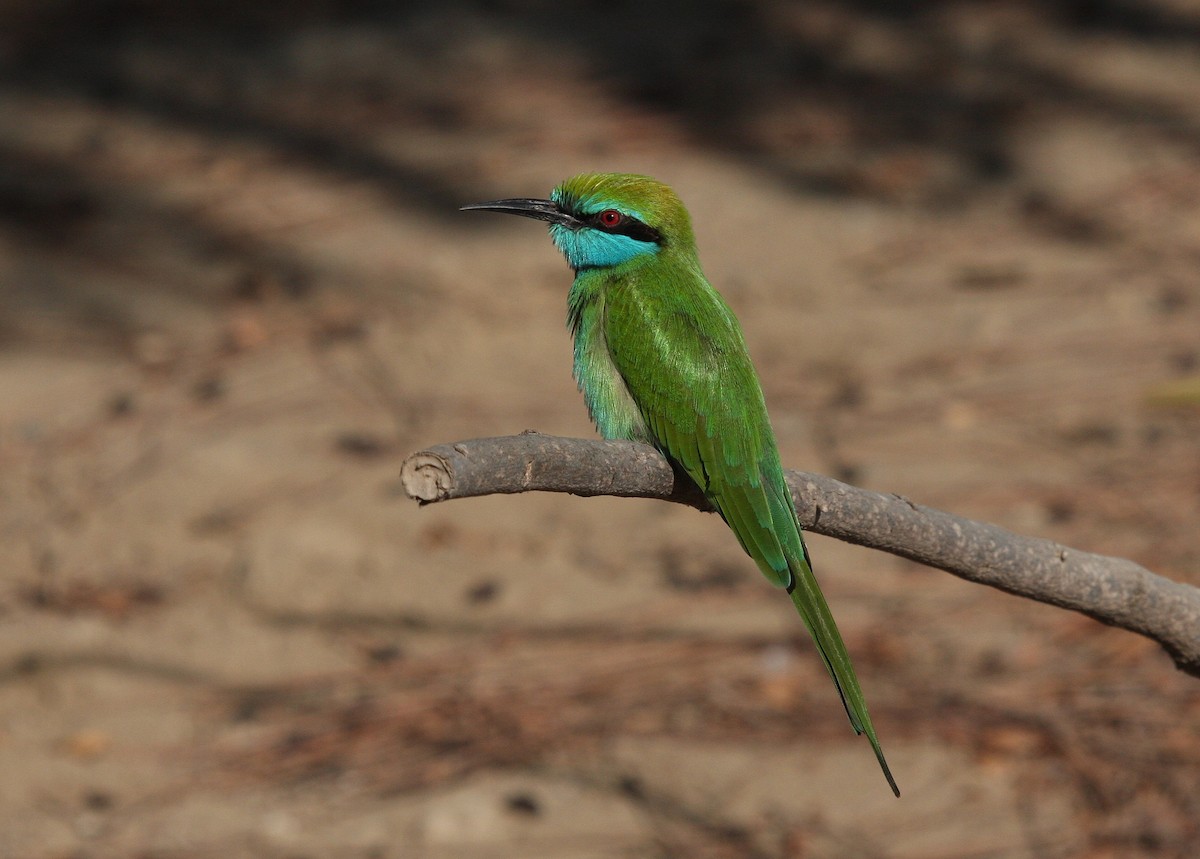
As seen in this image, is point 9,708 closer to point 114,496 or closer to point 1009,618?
point 114,496

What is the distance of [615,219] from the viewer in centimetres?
341

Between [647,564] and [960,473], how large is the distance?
1.23 m

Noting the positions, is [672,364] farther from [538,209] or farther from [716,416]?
[538,209]

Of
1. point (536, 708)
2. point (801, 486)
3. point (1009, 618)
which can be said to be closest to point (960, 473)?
point (1009, 618)

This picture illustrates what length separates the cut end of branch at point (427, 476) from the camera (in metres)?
1.97

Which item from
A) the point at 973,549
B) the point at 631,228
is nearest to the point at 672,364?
the point at 631,228

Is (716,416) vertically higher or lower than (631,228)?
lower

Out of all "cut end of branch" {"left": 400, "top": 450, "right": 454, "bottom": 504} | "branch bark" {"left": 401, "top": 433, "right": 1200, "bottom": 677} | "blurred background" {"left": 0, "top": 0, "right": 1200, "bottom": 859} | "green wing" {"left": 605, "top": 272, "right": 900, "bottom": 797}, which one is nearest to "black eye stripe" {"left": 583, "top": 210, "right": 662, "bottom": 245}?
"green wing" {"left": 605, "top": 272, "right": 900, "bottom": 797}

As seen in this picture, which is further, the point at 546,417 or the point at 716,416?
the point at 546,417

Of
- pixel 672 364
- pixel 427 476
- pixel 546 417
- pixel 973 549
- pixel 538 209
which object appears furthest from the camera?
pixel 546 417

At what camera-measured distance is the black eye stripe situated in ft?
11.2

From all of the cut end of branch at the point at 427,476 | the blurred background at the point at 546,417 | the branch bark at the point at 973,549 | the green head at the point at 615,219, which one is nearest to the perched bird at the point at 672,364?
the green head at the point at 615,219

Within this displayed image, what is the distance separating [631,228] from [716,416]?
616mm

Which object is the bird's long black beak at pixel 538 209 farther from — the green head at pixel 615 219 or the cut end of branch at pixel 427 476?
the cut end of branch at pixel 427 476
